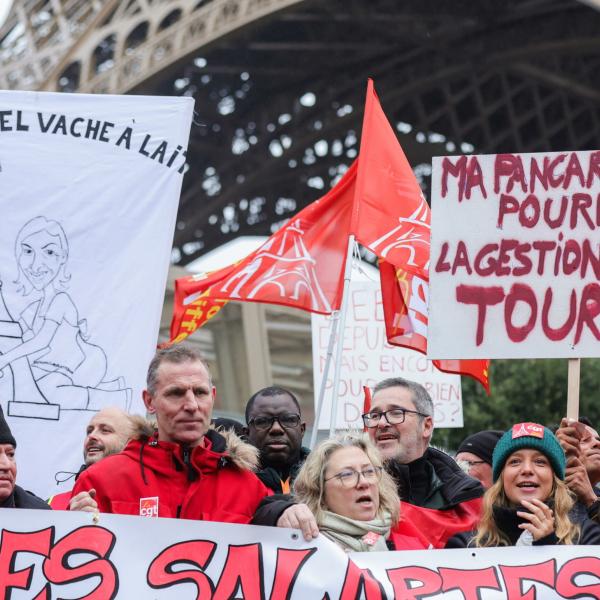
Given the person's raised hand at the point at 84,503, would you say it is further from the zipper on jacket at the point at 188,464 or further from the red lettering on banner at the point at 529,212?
the red lettering on banner at the point at 529,212

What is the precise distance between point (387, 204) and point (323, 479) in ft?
10.2

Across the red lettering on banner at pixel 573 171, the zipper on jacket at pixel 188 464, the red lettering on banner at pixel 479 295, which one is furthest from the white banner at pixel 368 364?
the zipper on jacket at pixel 188 464

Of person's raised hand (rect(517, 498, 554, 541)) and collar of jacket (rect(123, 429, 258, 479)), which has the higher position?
collar of jacket (rect(123, 429, 258, 479))

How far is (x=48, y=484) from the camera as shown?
6.50 meters

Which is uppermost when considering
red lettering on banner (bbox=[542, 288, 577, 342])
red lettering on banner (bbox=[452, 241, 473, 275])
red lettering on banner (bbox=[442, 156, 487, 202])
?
red lettering on banner (bbox=[442, 156, 487, 202])

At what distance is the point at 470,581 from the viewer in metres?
4.73

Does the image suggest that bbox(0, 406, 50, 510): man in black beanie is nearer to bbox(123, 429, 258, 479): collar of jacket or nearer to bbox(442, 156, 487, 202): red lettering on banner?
bbox(123, 429, 258, 479): collar of jacket

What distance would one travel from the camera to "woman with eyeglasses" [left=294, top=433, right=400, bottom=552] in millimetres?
4891

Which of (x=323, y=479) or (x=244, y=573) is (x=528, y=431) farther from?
(x=244, y=573)

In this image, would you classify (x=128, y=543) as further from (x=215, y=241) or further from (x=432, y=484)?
(x=215, y=241)

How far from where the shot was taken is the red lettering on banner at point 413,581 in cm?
466

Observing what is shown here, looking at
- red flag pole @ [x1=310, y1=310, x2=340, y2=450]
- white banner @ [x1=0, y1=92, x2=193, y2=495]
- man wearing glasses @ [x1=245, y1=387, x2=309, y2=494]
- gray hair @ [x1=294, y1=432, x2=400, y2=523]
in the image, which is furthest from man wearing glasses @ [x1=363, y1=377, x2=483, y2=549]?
red flag pole @ [x1=310, y1=310, x2=340, y2=450]

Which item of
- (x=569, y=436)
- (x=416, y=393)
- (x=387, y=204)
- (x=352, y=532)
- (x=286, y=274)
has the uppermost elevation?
(x=387, y=204)

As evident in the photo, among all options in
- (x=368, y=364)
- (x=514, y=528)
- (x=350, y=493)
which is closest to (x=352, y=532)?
(x=350, y=493)
